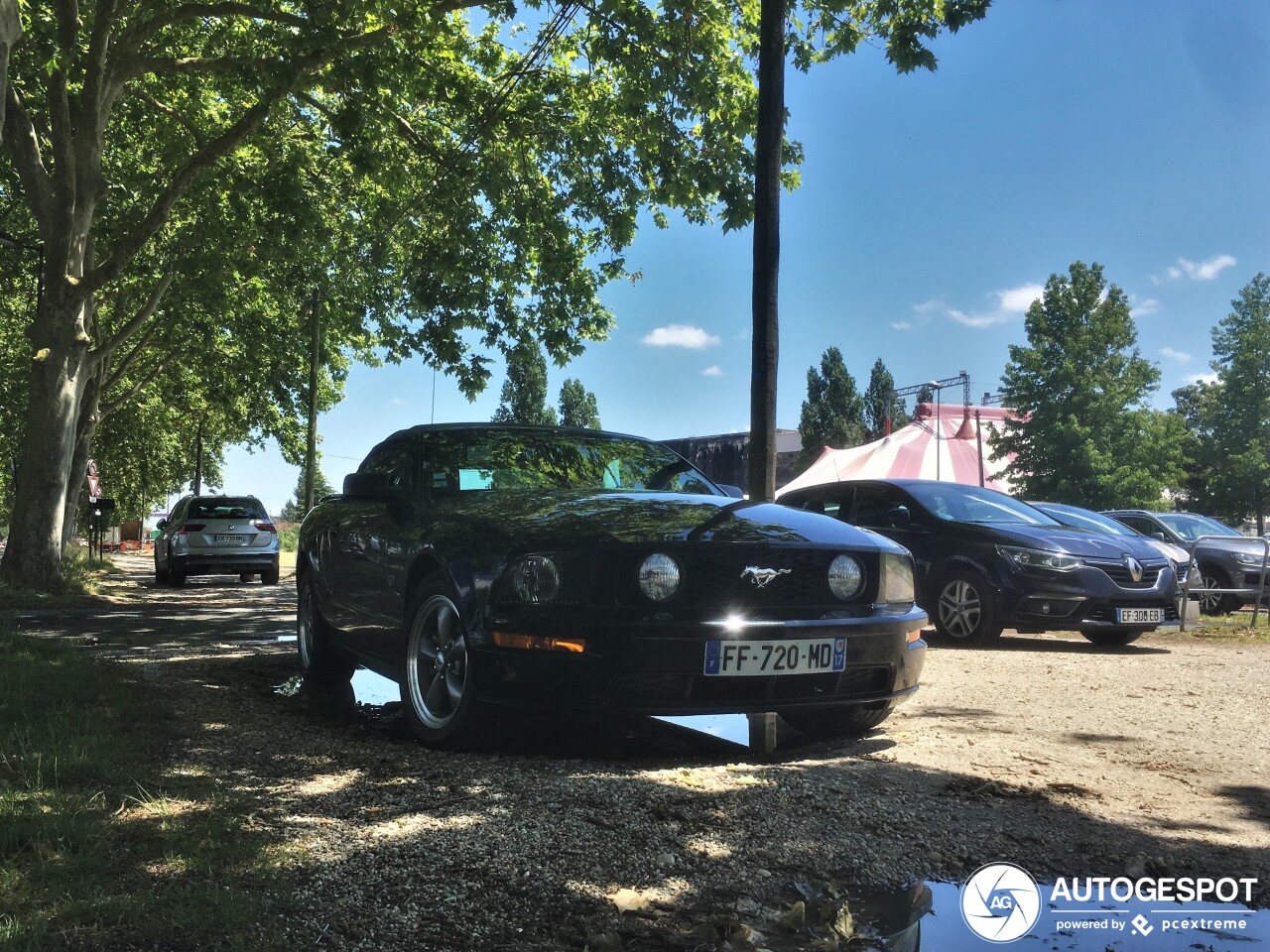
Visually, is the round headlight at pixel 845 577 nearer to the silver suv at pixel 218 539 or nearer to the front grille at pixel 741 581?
the front grille at pixel 741 581

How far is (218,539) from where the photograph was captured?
19.1 m

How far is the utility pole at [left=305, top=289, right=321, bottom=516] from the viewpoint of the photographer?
2592 cm

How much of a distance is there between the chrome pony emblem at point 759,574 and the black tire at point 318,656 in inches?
117

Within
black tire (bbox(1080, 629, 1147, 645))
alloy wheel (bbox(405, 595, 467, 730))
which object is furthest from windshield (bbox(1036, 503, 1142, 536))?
alloy wheel (bbox(405, 595, 467, 730))

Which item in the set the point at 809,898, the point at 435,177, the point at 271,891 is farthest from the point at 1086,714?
the point at 435,177

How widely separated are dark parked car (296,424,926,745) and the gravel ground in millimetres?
282

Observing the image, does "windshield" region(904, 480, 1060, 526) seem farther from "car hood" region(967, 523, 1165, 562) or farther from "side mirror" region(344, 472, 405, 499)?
"side mirror" region(344, 472, 405, 499)

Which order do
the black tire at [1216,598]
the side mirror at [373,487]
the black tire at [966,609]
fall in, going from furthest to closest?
1. the black tire at [1216,598]
2. the black tire at [966,609]
3. the side mirror at [373,487]

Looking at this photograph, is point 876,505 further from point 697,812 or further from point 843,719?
point 697,812

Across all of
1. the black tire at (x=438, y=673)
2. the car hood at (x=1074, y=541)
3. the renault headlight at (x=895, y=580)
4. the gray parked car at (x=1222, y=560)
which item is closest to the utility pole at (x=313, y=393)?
the gray parked car at (x=1222, y=560)

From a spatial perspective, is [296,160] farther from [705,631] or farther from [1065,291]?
[1065,291]

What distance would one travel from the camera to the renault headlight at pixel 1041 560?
8773 millimetres

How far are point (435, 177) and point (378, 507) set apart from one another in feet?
34.4

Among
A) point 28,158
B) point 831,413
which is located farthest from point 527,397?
point 28,158
